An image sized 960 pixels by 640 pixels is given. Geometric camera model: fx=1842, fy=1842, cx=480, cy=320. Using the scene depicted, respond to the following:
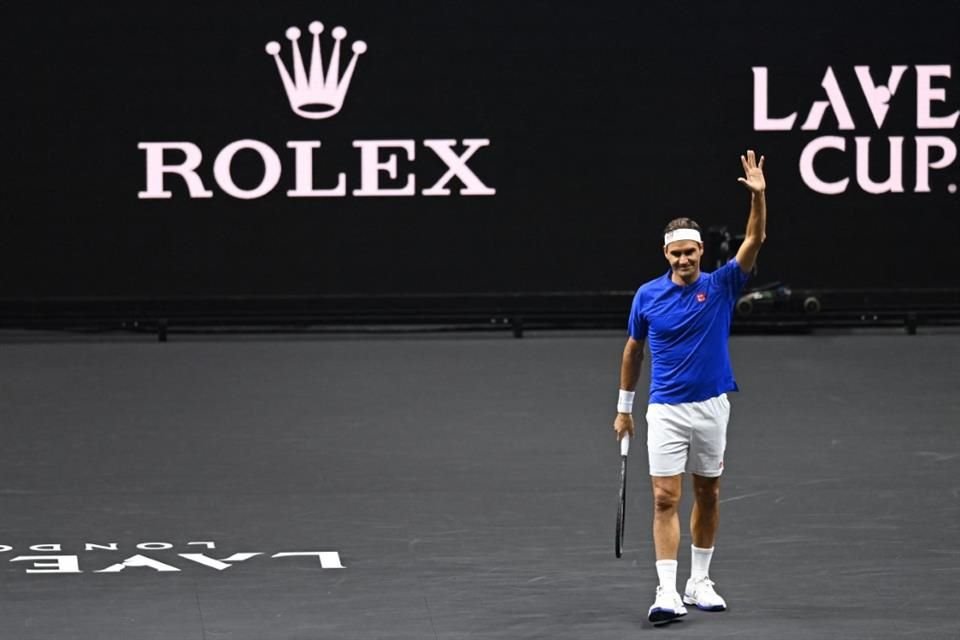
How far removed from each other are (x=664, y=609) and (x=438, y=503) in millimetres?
3502

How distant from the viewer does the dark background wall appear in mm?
23203

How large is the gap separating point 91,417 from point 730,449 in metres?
5.46

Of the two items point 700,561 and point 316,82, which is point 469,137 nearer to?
point 316,82

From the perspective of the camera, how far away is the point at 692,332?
8.02 m

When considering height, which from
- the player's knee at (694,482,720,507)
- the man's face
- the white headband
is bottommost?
the player's knee at (694,482,720,507)

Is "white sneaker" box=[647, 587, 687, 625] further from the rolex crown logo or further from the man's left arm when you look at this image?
the rolex crown logo

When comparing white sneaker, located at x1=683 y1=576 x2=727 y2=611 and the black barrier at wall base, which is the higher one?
the black barrier at wall base

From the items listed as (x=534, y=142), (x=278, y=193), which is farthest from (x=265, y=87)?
(x=534, y=142)

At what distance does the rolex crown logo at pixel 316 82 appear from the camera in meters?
23.3

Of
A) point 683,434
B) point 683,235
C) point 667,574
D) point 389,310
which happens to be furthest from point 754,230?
point 389,310

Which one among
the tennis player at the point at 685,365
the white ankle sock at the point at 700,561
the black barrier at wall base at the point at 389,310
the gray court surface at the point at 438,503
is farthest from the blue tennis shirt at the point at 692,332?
the black barrier at wall base at the point at 389,310

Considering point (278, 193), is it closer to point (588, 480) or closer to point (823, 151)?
point (823, 151)

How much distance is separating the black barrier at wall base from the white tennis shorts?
15337mm

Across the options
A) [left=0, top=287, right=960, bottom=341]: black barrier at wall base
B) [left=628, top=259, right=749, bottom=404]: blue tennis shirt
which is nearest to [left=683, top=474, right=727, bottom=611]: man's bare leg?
[left=628, top=259, right=749, bottom=404]: blue tennis shirt
